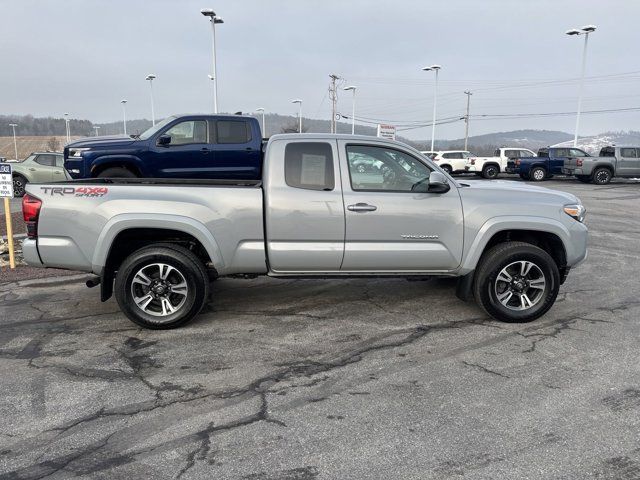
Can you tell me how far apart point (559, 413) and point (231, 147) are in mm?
8052

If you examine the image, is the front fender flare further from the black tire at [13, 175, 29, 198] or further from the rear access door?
the black tire at [13, 175, 29, 198]

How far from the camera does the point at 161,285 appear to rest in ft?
16.4

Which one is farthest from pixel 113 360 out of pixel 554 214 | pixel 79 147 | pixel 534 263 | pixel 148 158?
pixel 79 147

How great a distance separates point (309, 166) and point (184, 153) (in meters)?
5.50

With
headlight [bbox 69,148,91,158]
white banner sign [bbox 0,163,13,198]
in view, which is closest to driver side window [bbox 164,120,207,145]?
headlight [bbox 69,148,91,158]

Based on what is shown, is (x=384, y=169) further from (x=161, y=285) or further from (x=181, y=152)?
(x=181, y=152)

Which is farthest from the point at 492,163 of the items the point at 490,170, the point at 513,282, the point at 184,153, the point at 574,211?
the point at 513,282

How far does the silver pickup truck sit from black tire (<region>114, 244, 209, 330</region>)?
10 millimetres

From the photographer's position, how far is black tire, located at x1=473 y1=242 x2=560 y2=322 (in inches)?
203

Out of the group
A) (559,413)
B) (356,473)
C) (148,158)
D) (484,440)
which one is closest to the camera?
(356,473)

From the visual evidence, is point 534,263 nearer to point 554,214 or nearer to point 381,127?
point 554,214

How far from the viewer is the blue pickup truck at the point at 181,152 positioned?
966 cm

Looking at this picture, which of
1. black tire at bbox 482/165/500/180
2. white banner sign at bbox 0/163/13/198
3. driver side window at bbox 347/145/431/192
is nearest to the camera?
driver side window at bbox 347/145/431/192

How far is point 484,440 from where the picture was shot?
10.3 feet
